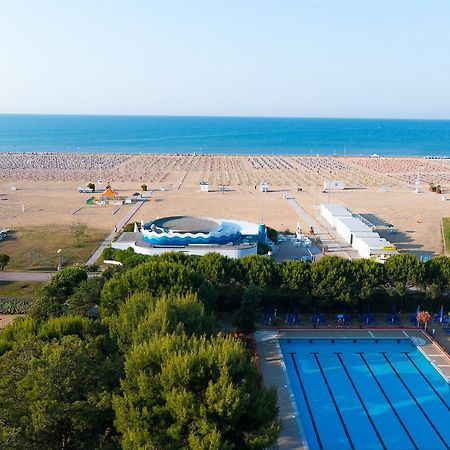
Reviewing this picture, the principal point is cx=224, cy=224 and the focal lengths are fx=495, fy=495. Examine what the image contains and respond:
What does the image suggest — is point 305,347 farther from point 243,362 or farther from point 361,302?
point 243,362

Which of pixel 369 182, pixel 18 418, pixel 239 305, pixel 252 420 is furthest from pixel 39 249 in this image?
pixel 369 182

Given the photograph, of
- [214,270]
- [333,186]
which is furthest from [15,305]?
[333,186]

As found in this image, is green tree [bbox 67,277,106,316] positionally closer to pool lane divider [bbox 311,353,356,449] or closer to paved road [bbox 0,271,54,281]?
paved road [bbox 0,271,54,281]

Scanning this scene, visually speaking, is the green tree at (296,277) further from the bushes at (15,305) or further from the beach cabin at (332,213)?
the beach cabin at (332,213)

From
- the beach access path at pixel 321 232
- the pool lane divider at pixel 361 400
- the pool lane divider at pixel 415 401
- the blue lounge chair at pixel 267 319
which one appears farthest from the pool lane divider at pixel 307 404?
the beach access path at pixel 321 232

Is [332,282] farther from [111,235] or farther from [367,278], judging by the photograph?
[111,235]

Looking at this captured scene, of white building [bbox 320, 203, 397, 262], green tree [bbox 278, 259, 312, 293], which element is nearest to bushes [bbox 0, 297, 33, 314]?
green tree [bbox 278, 259, 312, 293]

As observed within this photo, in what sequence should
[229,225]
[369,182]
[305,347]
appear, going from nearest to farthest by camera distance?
[305,347] → [229,225] → [369,182]
